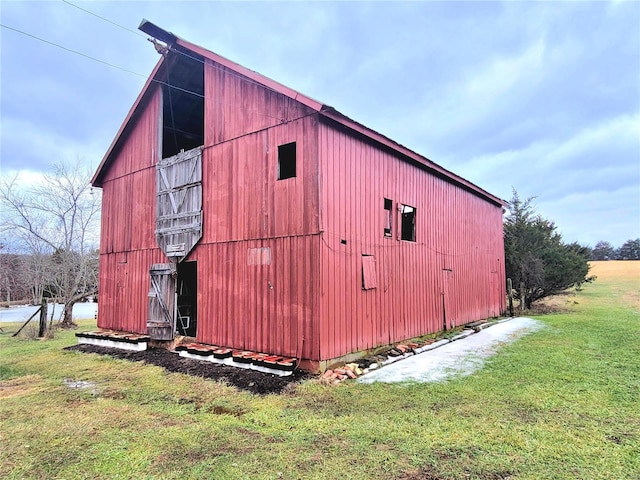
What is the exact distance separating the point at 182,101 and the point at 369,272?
26.7 feet

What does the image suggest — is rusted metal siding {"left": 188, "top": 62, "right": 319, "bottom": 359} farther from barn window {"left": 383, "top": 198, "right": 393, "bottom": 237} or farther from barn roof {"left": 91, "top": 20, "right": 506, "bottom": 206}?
barn window {"left": 383, "top": 198, "right": 393, "bottom": 237}

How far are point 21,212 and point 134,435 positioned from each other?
16.9 m

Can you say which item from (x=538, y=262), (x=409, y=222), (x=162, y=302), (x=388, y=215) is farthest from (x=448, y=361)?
(x=538, y=262)

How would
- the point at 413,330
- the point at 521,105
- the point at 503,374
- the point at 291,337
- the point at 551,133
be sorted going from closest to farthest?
the point at 503,374 < the point at 291,337 < the point at 413,330 < the point at 521,105 < the point at 551,133

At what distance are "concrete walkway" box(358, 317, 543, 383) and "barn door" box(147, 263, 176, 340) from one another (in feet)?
18.7

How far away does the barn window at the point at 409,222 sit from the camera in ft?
33.4

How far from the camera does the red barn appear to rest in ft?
23.6

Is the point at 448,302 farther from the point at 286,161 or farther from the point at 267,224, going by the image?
the point at 286,161

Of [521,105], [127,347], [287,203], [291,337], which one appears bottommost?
[127,347]

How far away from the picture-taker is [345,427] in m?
4.36

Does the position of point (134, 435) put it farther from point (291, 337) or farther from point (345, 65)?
point (345, 65)

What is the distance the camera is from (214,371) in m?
7.22

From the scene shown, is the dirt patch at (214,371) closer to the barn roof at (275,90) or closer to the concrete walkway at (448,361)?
the concrete walkway at (448,361)

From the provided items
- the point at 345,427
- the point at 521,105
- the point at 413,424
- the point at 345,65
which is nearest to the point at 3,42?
the point at 345,427
